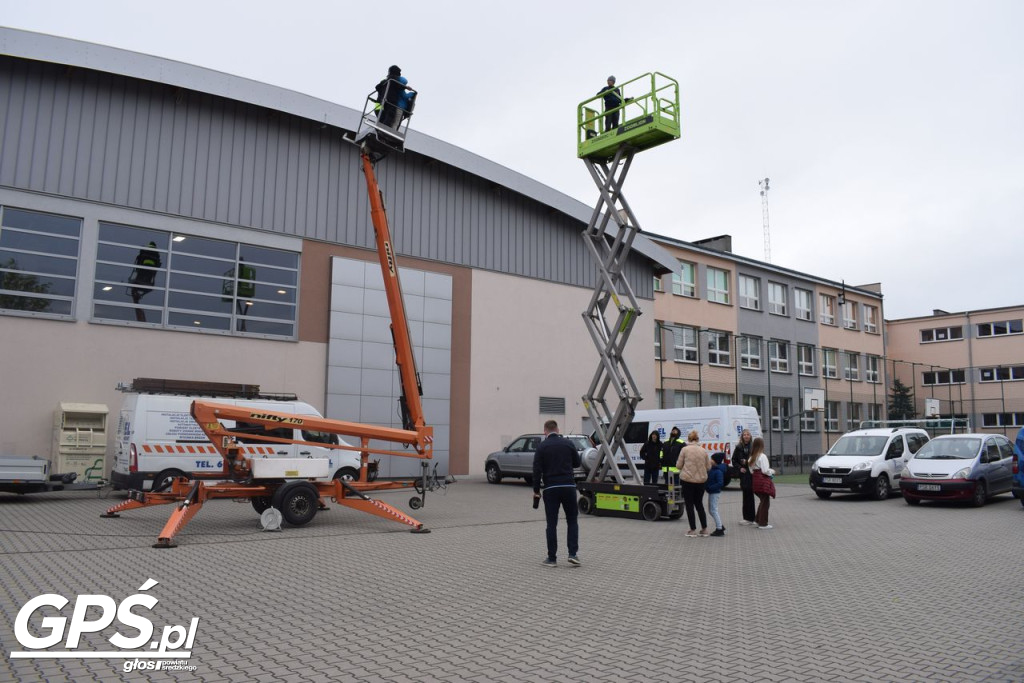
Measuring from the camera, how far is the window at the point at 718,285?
35.2m

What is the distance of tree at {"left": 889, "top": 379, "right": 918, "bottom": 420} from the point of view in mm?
43406

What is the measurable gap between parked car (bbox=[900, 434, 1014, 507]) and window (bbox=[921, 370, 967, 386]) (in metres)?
33.0

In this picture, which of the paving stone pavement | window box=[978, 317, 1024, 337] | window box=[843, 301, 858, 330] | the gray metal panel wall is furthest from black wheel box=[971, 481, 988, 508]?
window box=[978, 317, 1024, 337]

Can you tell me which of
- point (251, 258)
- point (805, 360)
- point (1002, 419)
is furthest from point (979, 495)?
point (1002, 419)

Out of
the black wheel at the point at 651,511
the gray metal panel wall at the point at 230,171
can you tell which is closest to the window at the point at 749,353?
the gray metal panel wall at the point at 230,171

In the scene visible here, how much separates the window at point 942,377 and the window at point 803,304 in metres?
12.3

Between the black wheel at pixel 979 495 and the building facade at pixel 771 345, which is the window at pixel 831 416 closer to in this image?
the building facade at pixel 771 345

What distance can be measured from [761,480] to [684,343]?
67.5 feet

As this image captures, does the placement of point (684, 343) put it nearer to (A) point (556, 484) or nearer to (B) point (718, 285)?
(B) point (718, 285)

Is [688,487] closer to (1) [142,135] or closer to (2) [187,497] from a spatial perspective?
(2) [187,497]

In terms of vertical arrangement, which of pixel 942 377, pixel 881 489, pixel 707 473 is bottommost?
pixel 881 489

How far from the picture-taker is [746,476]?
44.4 feet

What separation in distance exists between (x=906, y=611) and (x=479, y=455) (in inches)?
734

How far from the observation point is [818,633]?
6172mm
